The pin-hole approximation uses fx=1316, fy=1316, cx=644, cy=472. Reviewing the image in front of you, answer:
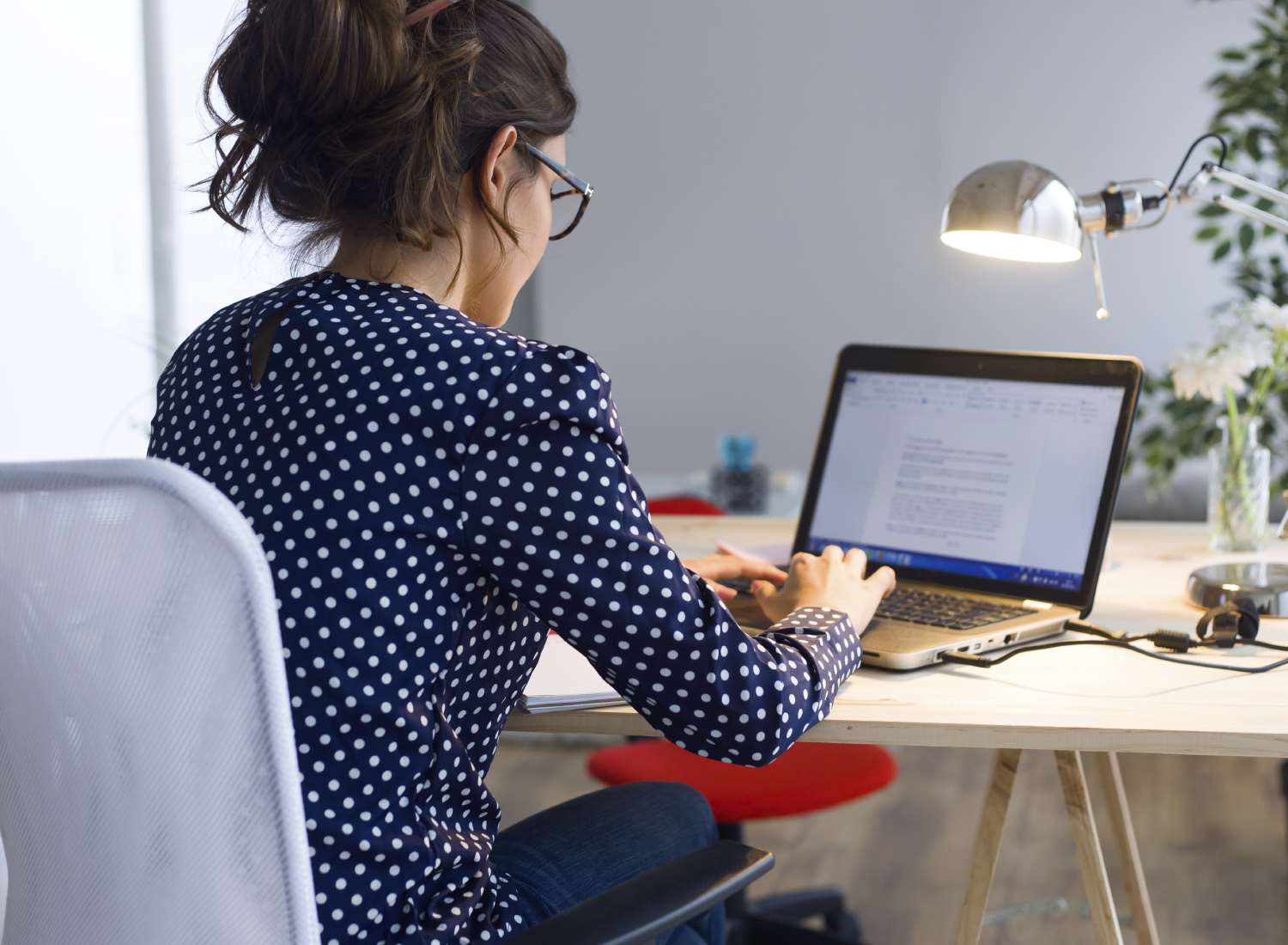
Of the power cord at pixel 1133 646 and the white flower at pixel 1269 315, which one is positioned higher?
the white flower at pixel 1269 315

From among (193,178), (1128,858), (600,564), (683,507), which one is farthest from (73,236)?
(1128,858)

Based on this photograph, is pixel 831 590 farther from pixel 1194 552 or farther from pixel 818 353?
pixel 818 353

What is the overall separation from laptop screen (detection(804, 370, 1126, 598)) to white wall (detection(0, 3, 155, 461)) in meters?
1.22

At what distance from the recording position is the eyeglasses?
3.51ft

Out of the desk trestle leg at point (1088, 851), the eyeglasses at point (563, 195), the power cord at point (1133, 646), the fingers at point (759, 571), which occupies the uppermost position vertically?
the eyeglasses at point (563, 195)

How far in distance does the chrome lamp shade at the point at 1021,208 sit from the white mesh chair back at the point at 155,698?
0.94 metres

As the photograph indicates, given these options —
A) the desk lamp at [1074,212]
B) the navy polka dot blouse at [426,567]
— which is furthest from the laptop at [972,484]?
the navy polka dot blouse at [426,567]

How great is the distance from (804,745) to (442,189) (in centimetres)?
122

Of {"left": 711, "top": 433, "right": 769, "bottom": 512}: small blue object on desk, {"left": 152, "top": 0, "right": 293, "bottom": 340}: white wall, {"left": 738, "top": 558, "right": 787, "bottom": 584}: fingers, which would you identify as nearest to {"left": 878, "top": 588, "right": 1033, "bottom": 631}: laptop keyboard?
{"left": 738, "top": 558, "right": 787, "bottom": 584}: fingers

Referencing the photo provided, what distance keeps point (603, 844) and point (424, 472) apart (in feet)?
1.51

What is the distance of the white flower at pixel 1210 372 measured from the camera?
5.61ft

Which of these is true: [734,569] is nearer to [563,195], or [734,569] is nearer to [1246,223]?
[563,195]

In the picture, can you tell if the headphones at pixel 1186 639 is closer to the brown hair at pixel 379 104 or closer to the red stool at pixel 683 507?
the brown hair at pixel 379 104

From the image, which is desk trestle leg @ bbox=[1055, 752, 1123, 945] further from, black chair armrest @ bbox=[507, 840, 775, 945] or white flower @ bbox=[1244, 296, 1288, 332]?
white flower @ bbox=[1244, 296, 1288, 332]
